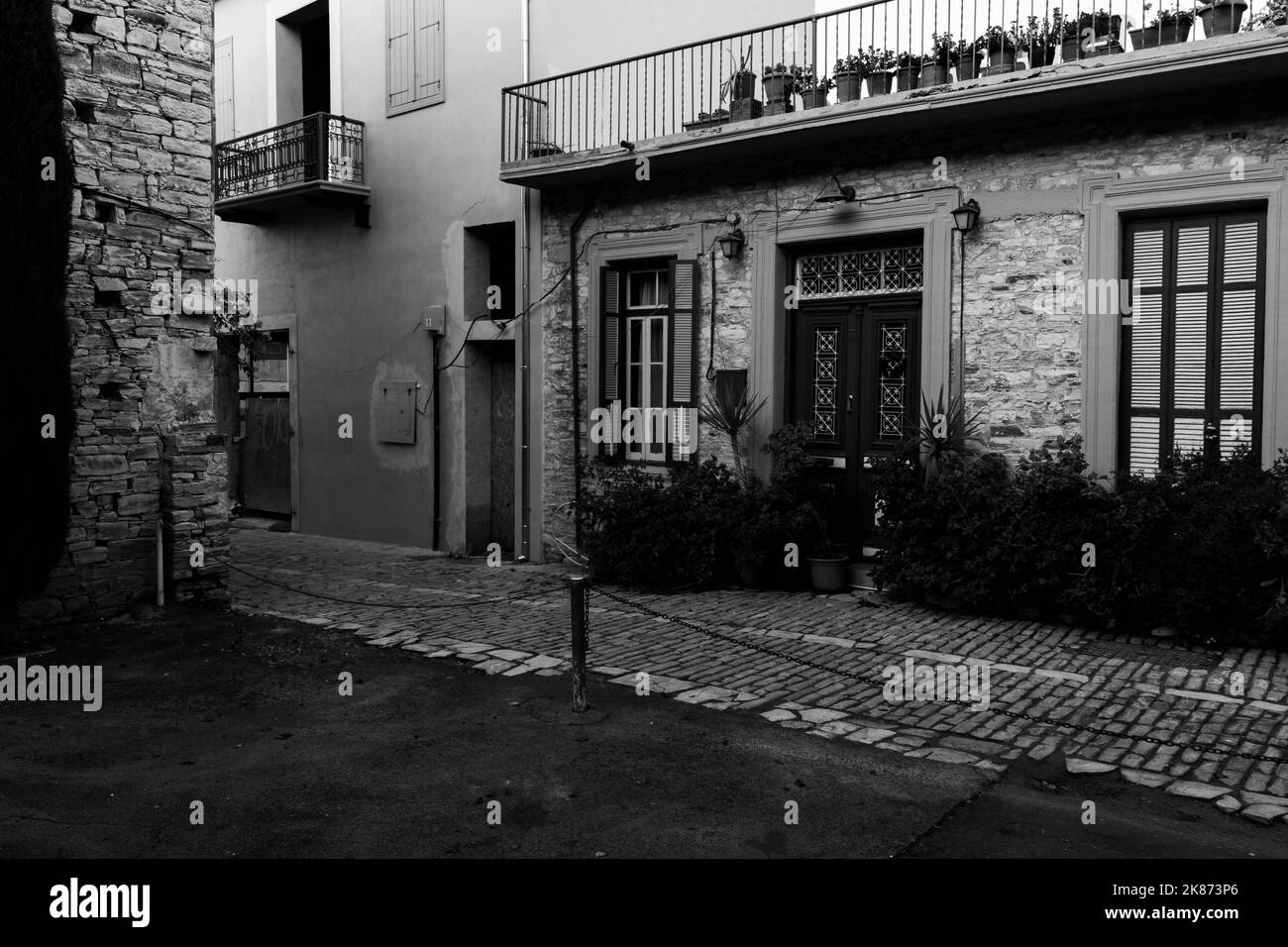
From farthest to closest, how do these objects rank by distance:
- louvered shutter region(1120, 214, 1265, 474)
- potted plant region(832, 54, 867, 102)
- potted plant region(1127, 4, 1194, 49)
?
potted plant region(832, 54, 867, 102) < louvered shutter region(1120, 214, 1265, 474) < potted plant region(1127, 4, 1194, 49)

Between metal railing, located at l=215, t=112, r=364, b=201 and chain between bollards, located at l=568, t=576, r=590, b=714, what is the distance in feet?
33.2

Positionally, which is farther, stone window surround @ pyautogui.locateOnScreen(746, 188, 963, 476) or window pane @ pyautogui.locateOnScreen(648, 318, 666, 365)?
window pane @ pyautogui.locateOnScreen(648, 318, 666, 365)

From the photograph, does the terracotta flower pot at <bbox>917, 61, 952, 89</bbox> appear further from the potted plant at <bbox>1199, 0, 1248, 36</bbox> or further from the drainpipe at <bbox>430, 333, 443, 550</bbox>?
the drainpipe at <bbox>430, 333, 443, 550</bbox>

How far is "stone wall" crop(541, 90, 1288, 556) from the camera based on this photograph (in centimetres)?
868

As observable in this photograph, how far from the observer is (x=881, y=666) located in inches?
300

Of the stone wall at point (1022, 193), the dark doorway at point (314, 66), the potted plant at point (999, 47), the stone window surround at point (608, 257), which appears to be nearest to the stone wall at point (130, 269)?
the stone window surround at point (608, 257)

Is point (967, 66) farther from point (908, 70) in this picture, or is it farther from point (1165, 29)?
point (1165, 29)

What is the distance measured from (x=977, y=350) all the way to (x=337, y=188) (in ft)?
28.9

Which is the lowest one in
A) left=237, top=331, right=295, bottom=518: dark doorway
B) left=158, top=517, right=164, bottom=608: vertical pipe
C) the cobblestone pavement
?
the cobblestone pavement

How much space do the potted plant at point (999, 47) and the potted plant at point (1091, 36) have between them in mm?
428

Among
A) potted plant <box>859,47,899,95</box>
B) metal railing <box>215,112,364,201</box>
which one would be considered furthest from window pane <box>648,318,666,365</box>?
metal railing <box>215,112,364,201</box>

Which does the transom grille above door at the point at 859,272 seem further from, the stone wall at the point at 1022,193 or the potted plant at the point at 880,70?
the potted plant at the point at 880,70
